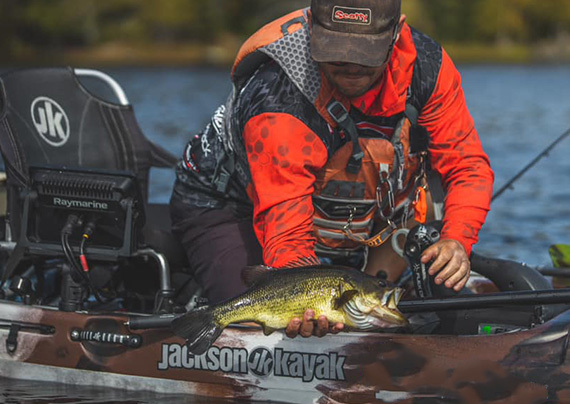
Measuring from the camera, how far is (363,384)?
5.41 meters

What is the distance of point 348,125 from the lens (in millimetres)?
5184

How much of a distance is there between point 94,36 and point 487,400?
266 ft

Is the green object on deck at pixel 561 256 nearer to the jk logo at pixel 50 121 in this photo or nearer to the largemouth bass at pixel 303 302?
the largemouth bass at pixel 303 302

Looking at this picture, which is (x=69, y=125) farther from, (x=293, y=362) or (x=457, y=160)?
(x=457, y=160)

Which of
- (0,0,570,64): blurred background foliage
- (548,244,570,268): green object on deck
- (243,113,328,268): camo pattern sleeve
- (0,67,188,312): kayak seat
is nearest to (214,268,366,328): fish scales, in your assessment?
(243,113,328,268): camo pattern sleeve

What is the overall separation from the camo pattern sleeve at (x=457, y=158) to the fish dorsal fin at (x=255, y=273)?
1.03 metres

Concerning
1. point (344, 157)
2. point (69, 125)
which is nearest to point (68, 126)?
point (69, 125)

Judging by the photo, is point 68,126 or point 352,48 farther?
point 68,126

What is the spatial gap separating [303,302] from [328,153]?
0.92 m

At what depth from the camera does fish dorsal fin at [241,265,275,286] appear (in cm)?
479

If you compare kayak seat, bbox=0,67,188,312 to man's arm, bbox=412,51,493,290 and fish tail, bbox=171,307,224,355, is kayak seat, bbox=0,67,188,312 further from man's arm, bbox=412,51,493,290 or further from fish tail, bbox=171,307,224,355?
man's arm, bbox=412,51,493,290

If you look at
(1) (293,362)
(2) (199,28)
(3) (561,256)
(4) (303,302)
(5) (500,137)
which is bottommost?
(2) (199,28)

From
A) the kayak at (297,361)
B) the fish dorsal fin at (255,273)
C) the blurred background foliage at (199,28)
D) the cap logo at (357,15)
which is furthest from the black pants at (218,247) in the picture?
the blurred background foliage at (199,28)

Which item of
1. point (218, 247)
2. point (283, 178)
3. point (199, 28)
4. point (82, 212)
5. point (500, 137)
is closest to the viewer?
point (283, 178)
